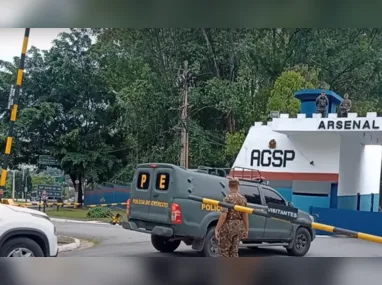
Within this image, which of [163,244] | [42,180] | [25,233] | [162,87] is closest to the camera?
[25,233]

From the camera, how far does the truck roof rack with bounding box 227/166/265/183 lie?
448 centimetres

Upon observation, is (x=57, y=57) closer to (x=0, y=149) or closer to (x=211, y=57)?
(x=0, y=149)

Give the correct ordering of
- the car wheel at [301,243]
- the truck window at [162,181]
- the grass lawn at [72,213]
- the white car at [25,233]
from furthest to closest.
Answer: the car wheel at [301,243], the grass lawn at [72,213], the truck window at [162,181], the white car at [25,233]

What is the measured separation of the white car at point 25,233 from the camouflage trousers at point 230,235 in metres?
1.59

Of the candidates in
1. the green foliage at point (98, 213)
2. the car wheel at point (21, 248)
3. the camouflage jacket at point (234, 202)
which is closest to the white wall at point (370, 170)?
the camouflage jacket at point (234, 202)

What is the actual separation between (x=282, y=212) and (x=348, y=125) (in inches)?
41.5

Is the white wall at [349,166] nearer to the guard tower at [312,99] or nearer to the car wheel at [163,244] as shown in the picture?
the guard tower at [312,99]

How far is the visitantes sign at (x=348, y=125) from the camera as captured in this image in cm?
448

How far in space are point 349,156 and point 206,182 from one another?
4.63 ft

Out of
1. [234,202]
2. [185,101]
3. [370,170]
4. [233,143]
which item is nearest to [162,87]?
[185,101]

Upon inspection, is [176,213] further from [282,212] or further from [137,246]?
[282,212]

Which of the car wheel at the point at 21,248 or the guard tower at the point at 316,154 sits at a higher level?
the guard tower at the point at 316,154

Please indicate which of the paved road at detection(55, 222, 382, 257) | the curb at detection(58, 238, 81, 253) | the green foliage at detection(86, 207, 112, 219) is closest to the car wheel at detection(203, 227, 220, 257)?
the paved road at detection(55, 222, 382, 257)

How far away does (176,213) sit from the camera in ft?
14.2
